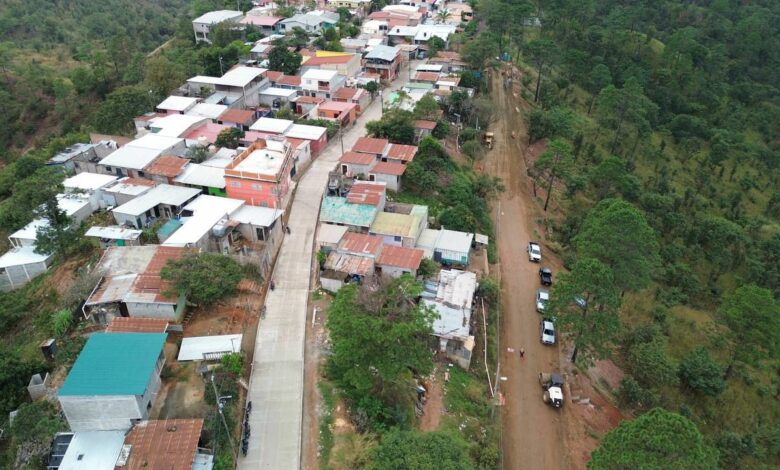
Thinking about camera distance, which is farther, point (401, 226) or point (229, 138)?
point (229, 138)

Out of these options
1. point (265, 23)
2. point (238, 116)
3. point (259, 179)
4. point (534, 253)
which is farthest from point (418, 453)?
point (265, 23)

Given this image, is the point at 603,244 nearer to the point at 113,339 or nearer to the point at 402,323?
the point at 402,323

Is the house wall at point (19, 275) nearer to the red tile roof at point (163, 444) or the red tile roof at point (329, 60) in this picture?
the red tile roof at point (163, 444)

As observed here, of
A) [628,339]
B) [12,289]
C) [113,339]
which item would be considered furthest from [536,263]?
[12,289]

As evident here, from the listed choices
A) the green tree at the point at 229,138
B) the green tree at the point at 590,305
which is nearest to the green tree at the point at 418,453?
the green tree at the point at 590,305

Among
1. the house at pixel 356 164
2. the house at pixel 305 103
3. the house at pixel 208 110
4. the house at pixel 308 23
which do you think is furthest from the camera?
the house at pixel 308 23

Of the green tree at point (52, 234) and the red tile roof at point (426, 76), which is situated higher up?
the red tile roof at point (426, 76)

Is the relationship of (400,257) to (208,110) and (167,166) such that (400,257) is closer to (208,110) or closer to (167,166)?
(167,166)
